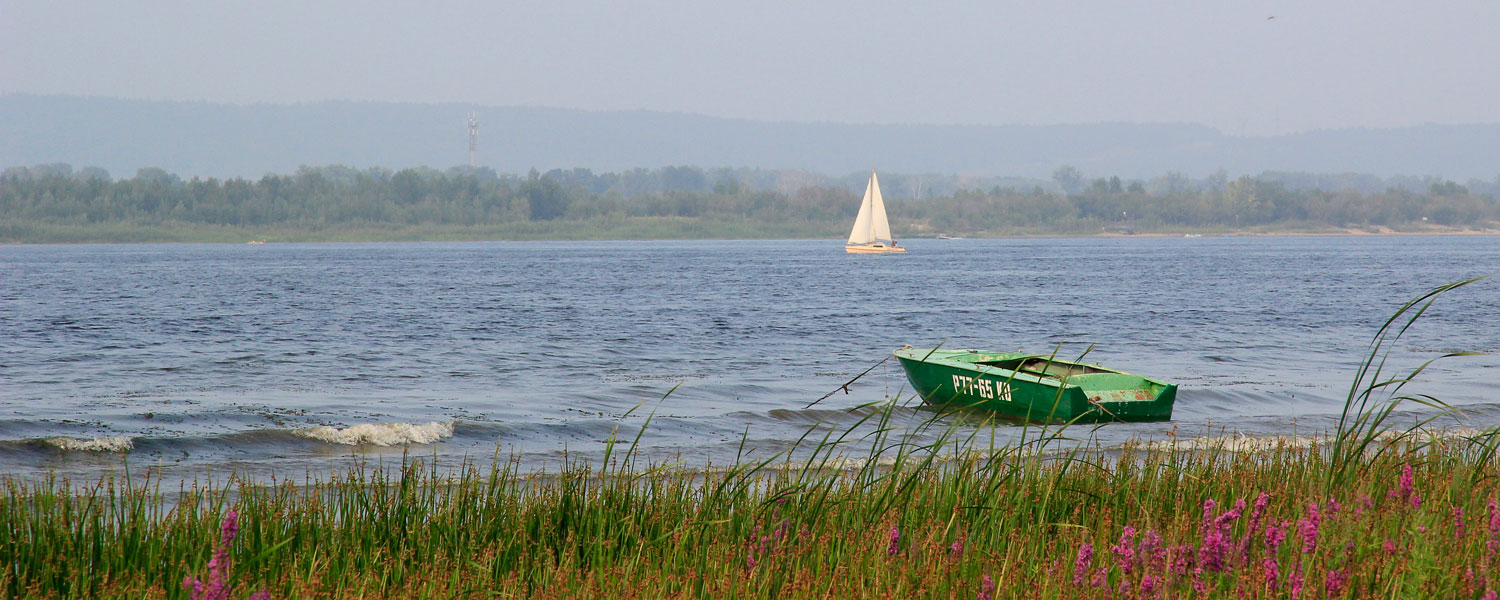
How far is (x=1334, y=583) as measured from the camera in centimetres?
411

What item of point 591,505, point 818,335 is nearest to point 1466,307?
point 818,335

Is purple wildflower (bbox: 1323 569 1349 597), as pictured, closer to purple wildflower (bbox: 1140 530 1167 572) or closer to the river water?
purple wildflower (bbox: 1140 530 1167 572)

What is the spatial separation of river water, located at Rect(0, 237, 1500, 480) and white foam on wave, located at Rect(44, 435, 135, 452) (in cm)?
5

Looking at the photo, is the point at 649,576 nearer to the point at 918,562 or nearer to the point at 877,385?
the point at 918,562

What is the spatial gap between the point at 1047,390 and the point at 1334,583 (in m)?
14.0

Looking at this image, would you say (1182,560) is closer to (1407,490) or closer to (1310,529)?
(1310,529)

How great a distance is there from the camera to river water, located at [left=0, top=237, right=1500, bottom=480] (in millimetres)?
17938

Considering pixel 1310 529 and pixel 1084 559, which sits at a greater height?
pixel 1310 529

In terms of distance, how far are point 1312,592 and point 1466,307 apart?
56010 millimetres

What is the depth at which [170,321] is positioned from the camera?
43.5 m

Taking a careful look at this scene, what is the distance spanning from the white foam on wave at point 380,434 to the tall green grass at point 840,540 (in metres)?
10.3

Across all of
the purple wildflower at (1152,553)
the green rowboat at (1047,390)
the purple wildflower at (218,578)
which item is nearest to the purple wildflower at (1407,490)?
the purple wildflower at (1152,553)

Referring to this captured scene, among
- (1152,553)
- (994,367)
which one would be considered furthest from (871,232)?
(1152,553)

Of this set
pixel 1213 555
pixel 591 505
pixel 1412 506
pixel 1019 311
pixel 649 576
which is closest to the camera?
pixel 1213 555
